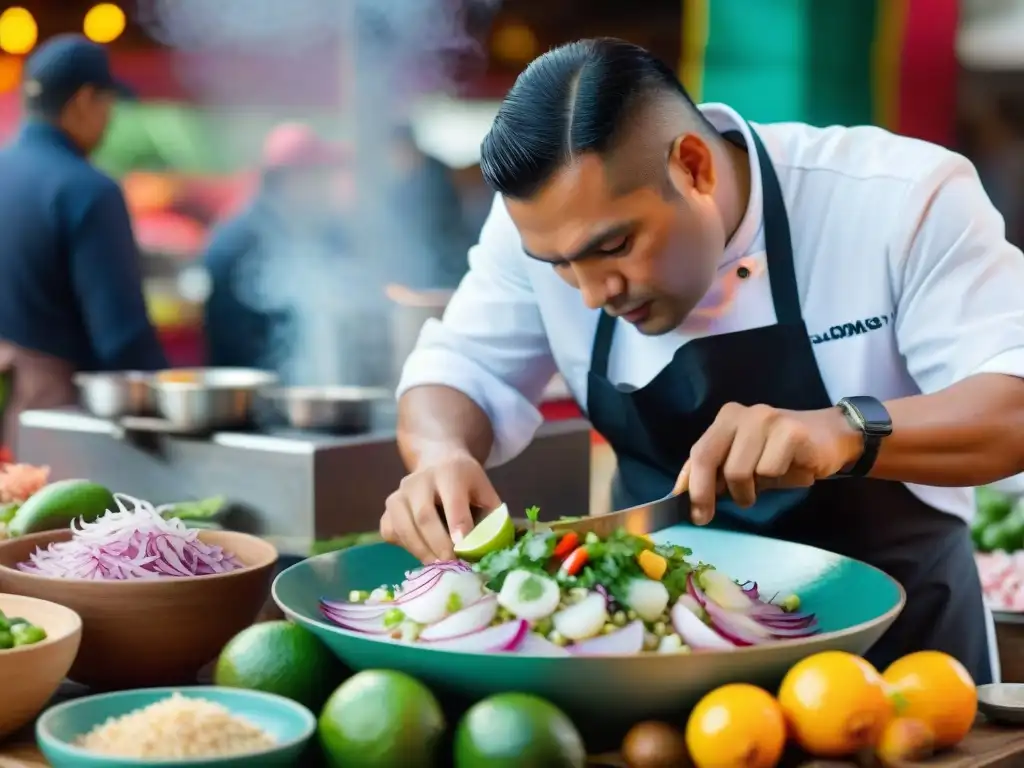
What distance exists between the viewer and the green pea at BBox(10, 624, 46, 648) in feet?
4.67

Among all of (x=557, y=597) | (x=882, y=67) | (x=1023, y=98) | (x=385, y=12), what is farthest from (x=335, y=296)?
(x=1023, y=98)

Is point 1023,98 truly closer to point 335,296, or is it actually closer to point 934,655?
point 335,296

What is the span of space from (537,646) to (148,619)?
0.50m

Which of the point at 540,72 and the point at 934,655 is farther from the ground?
the point at 540,72

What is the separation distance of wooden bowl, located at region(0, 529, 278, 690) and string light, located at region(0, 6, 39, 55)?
672cm

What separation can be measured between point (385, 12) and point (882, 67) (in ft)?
6.02

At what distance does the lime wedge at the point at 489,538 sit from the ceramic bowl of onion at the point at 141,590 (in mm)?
270

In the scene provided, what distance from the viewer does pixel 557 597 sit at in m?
1.43

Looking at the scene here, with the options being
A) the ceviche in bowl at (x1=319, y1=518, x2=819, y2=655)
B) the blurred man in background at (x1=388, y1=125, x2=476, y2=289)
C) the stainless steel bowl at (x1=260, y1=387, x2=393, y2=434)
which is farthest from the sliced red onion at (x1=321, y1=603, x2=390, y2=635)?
the blurred man in background at (x1=388, y1=125, x2=476, y2=289)

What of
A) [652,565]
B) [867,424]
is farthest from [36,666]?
[867,424]

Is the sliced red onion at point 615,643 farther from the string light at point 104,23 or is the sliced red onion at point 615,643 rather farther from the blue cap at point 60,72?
the string light at point 104,23

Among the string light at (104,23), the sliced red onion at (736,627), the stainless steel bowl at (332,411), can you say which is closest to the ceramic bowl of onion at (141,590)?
the sliced red onion at (736,627)

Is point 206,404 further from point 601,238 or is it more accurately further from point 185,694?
point 185,694

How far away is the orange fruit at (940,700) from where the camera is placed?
4.35 ft
